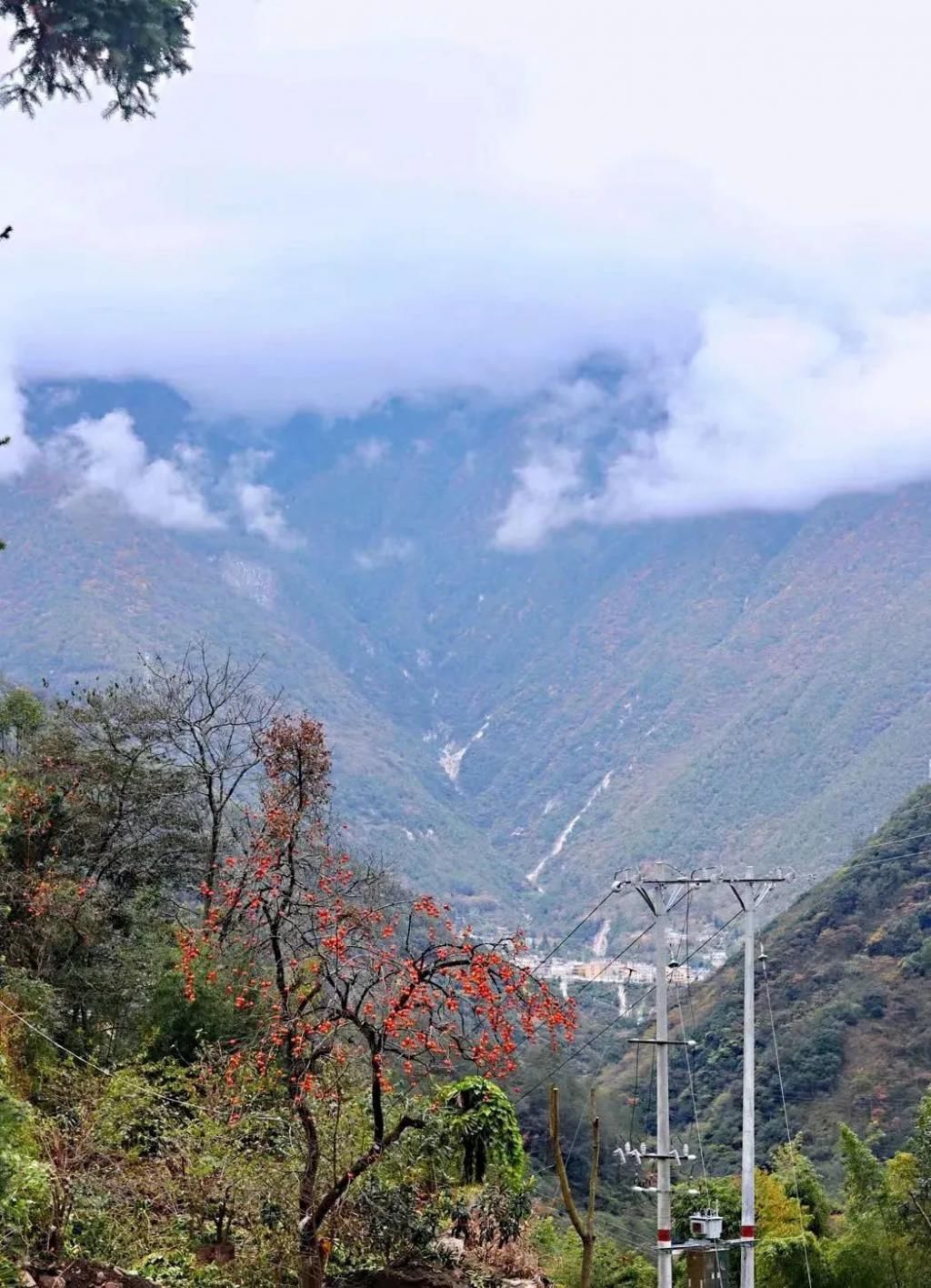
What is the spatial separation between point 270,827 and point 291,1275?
5749 millimetres

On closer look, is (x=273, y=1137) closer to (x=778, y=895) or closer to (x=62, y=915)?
(x=62, y=915)

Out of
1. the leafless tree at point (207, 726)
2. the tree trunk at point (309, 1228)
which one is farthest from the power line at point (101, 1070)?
the leafless tree at point (207, 726)

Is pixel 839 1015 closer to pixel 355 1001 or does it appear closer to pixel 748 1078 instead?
pixel 748 1078

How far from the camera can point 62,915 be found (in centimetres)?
2712

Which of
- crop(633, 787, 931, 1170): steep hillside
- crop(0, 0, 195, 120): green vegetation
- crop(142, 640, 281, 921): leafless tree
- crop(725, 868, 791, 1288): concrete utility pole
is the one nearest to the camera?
crop(0, 0, 195, 120): green vegetation

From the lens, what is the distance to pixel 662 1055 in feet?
69.5

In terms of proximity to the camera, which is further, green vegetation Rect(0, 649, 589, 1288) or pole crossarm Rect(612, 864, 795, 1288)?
pole crossarm Rect(612, 864, 795, 1288)

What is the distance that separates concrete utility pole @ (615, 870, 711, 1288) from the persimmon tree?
3.66 metres

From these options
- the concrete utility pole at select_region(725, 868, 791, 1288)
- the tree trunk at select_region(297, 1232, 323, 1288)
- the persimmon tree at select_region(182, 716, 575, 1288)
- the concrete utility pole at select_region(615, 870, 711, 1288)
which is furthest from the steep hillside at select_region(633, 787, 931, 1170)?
the tree trunk at select_region(297, 1232, 323, 1288)

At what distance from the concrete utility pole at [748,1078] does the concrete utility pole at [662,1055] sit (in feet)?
6.38

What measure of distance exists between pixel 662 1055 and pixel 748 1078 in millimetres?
3358

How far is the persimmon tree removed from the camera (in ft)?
50.1

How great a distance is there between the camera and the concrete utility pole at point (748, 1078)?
911 inches

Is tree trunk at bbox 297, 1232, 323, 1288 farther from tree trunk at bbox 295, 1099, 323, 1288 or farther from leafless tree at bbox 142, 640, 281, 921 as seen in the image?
leafless tree at bbox 142, 640, 281, 921
